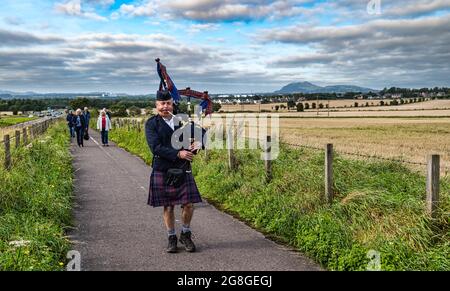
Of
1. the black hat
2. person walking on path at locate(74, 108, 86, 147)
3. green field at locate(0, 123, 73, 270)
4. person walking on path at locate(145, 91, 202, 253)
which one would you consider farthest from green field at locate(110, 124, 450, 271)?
person walking on path at locate(74, 108, 86, 147)

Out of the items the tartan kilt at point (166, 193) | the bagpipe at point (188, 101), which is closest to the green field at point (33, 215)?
the tartan kilt at point (166, 193)

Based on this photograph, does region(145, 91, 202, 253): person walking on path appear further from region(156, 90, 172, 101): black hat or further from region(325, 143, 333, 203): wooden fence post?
region(325, 143, 333, 203): wooden fence post

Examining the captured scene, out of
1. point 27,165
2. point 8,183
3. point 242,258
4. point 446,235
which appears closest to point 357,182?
point 446,235

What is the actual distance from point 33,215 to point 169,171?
2893 mm

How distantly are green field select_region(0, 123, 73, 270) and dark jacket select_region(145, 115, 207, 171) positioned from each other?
1.78 m

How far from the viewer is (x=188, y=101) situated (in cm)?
782

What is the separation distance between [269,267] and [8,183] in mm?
5476

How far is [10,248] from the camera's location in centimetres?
582

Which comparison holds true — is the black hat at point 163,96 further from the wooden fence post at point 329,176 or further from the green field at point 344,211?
the wooden fence post at point 329,176

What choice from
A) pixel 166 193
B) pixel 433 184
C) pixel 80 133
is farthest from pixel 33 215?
pixel 80 133

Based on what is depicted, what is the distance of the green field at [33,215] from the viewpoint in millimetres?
5645

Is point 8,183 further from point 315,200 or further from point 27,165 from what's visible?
point 315,200

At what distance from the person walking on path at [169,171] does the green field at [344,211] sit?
167 centimetres

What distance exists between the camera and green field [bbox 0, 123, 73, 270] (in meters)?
5.64
